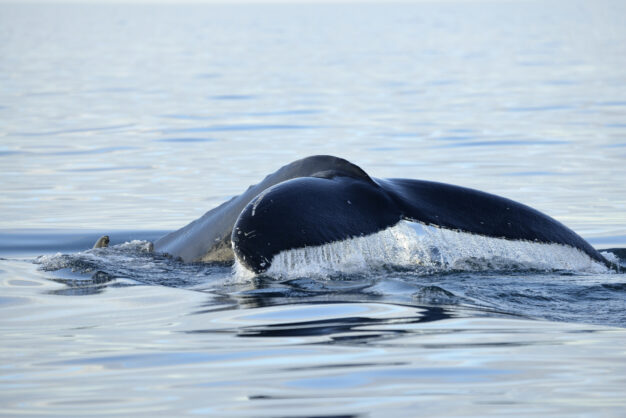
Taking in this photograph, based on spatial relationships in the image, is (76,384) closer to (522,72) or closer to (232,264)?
(232,264)

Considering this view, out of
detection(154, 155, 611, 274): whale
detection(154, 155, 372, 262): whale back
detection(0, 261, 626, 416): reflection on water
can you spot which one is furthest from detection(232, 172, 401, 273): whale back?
detection(0, 261, 626, 416): reflection on water

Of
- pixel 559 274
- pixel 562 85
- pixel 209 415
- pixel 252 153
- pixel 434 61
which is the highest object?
pixel 434 61

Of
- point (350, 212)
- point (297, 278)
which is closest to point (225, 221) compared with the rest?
point (297, 278)

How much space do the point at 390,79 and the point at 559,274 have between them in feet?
83.6

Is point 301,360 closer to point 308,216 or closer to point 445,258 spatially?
point 308,216

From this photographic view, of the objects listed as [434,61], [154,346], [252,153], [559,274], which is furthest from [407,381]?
[434,61]

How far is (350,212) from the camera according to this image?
587 cm

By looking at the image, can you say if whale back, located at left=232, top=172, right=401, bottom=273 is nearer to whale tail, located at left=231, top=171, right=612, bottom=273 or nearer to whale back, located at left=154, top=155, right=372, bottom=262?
whale tail, located at left=231, top=171, right=612, bottom=273

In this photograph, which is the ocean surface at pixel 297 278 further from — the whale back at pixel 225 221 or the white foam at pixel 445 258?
the whale back at pixel 225 221

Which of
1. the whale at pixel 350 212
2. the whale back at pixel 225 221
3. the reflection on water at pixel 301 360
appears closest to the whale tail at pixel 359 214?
the whale at pixel 350 212

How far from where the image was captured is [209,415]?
403 centimetres

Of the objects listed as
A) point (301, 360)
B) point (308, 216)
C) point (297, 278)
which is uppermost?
point (308, 216)

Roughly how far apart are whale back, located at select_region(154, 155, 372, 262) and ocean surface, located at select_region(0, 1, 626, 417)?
0.15 m

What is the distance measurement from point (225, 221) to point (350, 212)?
55.8 inches
